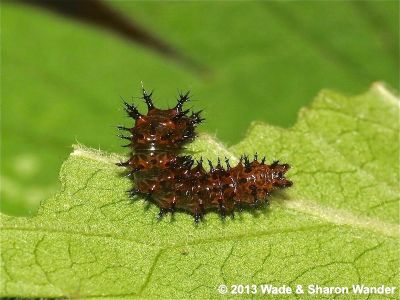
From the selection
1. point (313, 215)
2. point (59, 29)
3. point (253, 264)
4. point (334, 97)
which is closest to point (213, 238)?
point (253, 264)

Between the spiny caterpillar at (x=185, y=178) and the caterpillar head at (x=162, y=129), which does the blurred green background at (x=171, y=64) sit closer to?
the caterpillar head at (x=162, y=129)

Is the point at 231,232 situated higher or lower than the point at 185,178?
lower

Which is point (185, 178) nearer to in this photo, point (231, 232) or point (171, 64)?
point (231, 232)

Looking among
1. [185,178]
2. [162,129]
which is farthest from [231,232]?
[162,129]

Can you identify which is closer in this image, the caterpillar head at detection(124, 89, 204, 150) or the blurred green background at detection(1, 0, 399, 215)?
the caterpillar head at detection(124, 89, 204, 150)

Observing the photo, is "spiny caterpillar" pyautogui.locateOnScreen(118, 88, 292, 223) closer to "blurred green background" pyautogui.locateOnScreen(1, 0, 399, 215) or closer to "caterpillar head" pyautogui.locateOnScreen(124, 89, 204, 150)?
"caterpillar head" pyautogui.locateOnScreen(124, 89, 204, 150)

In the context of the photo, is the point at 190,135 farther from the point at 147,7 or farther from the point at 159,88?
the point at 147,7

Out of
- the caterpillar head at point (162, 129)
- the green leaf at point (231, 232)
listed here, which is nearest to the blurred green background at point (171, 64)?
the green leaf at point (231, 232)

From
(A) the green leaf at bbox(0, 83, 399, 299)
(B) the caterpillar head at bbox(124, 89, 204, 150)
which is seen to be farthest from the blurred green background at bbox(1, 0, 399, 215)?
(B) the caterpillar head at bbox(124, 89, 204, 150)
